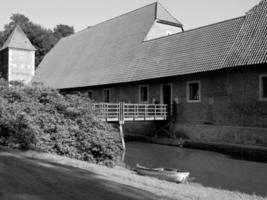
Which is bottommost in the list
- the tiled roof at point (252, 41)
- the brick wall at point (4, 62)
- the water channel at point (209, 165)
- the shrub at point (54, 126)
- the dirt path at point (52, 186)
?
the water channel at point (209, 165)

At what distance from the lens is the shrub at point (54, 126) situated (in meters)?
11.1

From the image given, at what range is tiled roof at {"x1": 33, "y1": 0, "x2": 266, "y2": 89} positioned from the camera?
856 inches

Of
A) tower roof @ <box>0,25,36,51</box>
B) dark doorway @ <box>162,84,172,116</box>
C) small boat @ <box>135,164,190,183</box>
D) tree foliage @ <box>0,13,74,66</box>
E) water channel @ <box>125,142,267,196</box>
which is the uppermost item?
tree foliage @ <box>0,13,74,66</box>

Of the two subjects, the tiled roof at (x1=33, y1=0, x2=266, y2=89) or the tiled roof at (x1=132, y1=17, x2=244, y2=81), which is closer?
the tiled roof at (x1=132, y1=17, x2=244, y2=81)

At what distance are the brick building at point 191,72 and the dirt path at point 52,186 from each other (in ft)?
43.4

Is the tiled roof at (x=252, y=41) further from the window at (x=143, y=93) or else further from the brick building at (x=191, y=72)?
the window at (x=143, y=93)

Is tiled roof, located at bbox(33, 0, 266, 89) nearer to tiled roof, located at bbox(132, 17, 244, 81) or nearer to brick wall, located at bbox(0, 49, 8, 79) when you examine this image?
tiled roof, located at bbox(132, 17, 244, 81)

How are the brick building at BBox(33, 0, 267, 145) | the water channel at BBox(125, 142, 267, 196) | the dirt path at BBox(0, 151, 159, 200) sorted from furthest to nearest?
the brick building at BBox(33, 0, 267, 145), the water channel at BBox(125, 142, 267, 196), the dirt path at BBox(0, 151, 159, 200)

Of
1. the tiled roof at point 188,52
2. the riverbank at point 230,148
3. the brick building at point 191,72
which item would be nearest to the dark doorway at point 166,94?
the brick building at point 191,72

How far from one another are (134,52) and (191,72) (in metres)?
8.52

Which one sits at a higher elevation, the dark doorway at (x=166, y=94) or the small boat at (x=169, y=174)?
the dark doorway at (x=166, y=94)

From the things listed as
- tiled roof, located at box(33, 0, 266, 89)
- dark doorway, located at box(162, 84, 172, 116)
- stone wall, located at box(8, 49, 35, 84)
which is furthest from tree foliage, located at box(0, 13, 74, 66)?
dark doorway, located at box(162, 84, 172, 116)

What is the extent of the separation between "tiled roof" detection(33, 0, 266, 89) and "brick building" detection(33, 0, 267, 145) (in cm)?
9

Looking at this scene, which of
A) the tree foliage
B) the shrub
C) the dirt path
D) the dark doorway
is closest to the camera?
the dirt path
